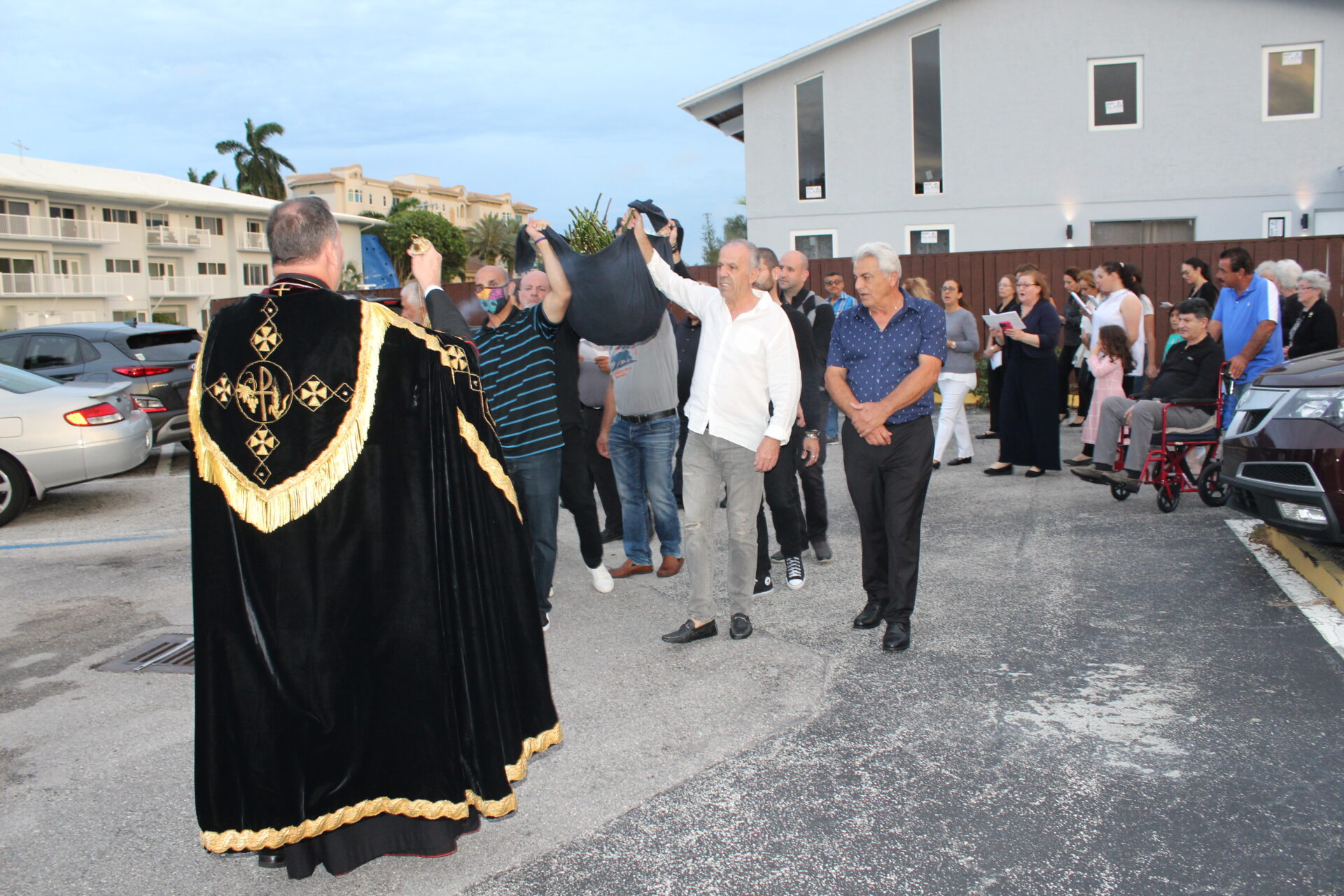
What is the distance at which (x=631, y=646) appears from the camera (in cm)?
552

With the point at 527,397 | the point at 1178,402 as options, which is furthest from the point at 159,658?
the point at 1178,402

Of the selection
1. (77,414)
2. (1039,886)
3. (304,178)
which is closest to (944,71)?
(77,414)

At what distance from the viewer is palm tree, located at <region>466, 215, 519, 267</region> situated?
99938mm

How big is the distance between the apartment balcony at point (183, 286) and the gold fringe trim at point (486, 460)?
190 feet

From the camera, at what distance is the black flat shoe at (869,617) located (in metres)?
A: 5.63

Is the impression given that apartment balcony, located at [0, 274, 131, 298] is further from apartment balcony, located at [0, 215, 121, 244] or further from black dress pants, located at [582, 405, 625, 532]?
black dress pants, located at [582, 405, 625, 532]

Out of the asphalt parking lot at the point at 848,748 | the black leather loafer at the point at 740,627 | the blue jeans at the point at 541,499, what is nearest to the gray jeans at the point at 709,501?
the black leather loafer at the point at 740,627

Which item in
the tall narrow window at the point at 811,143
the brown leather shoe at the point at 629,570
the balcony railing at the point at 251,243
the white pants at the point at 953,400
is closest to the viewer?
the brown leather shoe at the point at 629,570

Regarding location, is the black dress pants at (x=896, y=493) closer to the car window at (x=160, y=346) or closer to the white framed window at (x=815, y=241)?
the car window at (x=160, y=346)

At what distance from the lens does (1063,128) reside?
2012 cm

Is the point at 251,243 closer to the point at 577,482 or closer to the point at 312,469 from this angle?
the point at 577,482

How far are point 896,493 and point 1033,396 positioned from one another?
4985 mm

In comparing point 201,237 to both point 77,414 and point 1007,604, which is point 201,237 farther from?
point 1007,604

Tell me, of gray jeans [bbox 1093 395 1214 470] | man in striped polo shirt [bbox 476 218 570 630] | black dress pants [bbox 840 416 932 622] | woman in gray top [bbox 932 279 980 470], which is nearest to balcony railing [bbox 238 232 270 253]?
woman in gray top [bbox 932 279 980 470]
